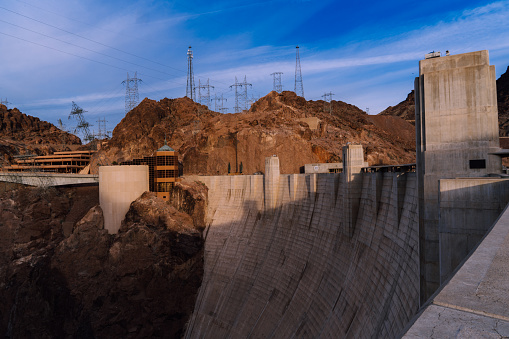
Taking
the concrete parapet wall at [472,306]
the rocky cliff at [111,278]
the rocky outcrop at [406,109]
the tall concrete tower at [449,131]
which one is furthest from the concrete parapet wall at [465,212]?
the rocky outcrop at [406,109]

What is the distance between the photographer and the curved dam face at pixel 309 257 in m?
20.9

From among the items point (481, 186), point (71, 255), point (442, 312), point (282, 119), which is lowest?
point (71, 255)

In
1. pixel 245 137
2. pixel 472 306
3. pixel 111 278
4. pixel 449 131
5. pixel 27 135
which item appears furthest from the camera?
pixel 27 135

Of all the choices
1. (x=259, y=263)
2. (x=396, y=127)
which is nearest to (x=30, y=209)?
(x=259, y=263)

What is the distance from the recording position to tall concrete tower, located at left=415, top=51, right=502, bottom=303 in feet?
54.0

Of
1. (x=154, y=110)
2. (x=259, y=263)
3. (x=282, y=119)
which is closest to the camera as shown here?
(x=259, y=263)

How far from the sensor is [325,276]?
29797mm

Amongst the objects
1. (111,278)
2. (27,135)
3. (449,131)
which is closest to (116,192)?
(111,278)

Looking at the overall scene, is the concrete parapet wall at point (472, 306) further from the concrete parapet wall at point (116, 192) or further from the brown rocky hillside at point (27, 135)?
the brown rocky hillside at point (27, 135)

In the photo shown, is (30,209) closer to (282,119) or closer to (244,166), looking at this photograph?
(244,166)

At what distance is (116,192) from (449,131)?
150 ft

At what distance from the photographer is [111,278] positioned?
149 ft

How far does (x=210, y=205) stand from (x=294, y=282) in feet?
69.8

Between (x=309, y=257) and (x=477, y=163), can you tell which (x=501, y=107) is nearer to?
(x=309, y=257)
